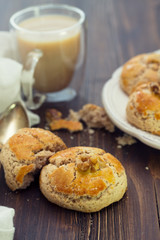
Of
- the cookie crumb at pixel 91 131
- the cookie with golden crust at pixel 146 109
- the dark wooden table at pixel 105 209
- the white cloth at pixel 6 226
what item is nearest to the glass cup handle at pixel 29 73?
the dark wooden table at pixel 105 209

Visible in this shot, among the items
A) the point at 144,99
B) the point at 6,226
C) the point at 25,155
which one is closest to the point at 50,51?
the point at 144,99

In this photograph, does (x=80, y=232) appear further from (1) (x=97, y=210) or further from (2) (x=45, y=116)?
(2) (x=45, y=116)

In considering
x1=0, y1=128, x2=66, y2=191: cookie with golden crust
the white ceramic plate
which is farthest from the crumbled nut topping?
x1=0, y1=128, x2=66, y2=191: cookie with golden crust

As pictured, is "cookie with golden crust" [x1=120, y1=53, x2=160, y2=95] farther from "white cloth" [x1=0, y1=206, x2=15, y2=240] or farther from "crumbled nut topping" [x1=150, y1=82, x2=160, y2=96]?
"white cloth" [x1=0, y1=206, x2=15, y2=240]

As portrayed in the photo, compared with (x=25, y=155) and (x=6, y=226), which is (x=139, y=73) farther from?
(x=6, y=226)

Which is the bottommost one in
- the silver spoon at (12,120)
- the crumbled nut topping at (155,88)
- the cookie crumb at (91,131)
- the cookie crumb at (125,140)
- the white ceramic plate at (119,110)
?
the cookie crumb at (91,131)

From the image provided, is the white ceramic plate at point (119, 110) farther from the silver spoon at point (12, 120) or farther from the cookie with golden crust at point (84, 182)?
the silver spoon at point (12, 120)
